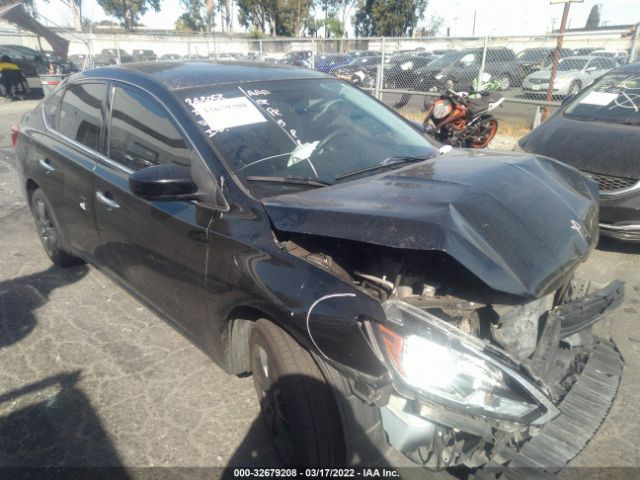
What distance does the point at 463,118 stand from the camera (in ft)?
27.9

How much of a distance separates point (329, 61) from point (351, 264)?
503 inches

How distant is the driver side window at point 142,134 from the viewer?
242 centimetres

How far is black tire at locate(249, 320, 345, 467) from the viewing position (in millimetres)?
1855

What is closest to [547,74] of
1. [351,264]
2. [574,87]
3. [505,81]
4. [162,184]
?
[505,81]

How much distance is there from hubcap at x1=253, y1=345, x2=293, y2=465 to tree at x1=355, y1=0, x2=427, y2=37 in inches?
1818

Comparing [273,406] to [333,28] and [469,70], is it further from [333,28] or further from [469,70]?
[333,28]

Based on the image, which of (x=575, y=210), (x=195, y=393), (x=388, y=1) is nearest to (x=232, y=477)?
(x=195, y=393)

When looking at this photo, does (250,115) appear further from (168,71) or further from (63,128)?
(63,128)

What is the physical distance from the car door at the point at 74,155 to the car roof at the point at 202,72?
221mm

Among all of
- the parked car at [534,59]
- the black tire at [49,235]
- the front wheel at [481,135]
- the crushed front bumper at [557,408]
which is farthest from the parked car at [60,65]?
the crushed front bumper at [557,408]

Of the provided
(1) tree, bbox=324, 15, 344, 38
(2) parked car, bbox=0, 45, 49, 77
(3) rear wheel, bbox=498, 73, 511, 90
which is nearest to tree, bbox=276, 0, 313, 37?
(1) tree, bbox=324, 15, 344, 38

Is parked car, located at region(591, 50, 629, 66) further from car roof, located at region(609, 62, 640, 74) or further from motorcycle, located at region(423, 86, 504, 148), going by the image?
car roof, located at region(609, 62, 640, 74)

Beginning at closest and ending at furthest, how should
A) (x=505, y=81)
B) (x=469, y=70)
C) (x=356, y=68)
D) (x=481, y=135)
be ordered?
(x=481, y=135)
(x=505, y=81)
(x=469, y=70)
(x=356, y=68)

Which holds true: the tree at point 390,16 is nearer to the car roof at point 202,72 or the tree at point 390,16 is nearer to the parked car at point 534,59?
the parked car at point 534,59
